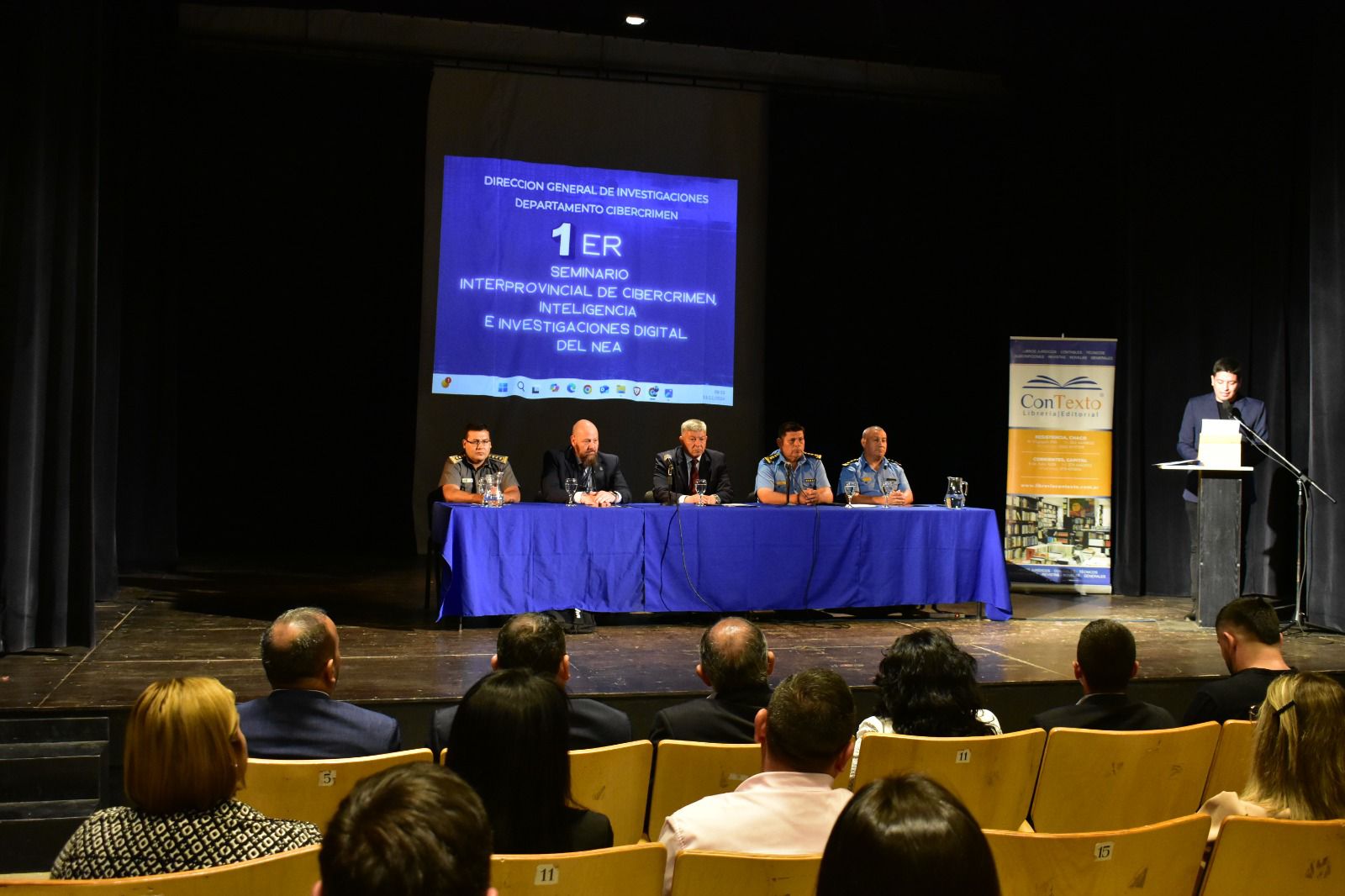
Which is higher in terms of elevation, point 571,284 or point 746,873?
point 571,284

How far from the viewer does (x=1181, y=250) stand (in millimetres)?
7852

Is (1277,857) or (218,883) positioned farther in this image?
(1277,857)

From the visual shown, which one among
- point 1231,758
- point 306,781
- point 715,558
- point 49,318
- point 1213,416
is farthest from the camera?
point 1213,416

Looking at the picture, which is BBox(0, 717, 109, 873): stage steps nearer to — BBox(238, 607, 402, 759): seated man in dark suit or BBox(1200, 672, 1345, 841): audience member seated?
BBox(238, 607, 402, 759): seated man in dark suit

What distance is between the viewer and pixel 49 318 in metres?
4.82

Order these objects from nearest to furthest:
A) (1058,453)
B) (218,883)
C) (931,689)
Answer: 1. (218,883)
2. (931,689)
3. (1058,453)

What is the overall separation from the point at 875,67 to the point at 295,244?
477 centimetres

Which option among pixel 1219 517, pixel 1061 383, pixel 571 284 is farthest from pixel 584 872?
pixel 1061 383

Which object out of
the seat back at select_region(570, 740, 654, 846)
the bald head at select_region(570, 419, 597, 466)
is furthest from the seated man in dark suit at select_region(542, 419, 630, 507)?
the seat back at select_region(570, 740, 654, 846)

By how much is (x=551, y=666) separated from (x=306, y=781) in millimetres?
662

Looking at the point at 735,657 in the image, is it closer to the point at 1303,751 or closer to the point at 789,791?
the point at 789,791

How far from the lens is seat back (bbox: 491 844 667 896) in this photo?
1.58m

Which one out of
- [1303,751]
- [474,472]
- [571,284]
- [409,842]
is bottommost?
[1303,751]

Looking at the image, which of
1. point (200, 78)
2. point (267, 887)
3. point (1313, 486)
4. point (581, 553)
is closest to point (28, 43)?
point (581, 553)
